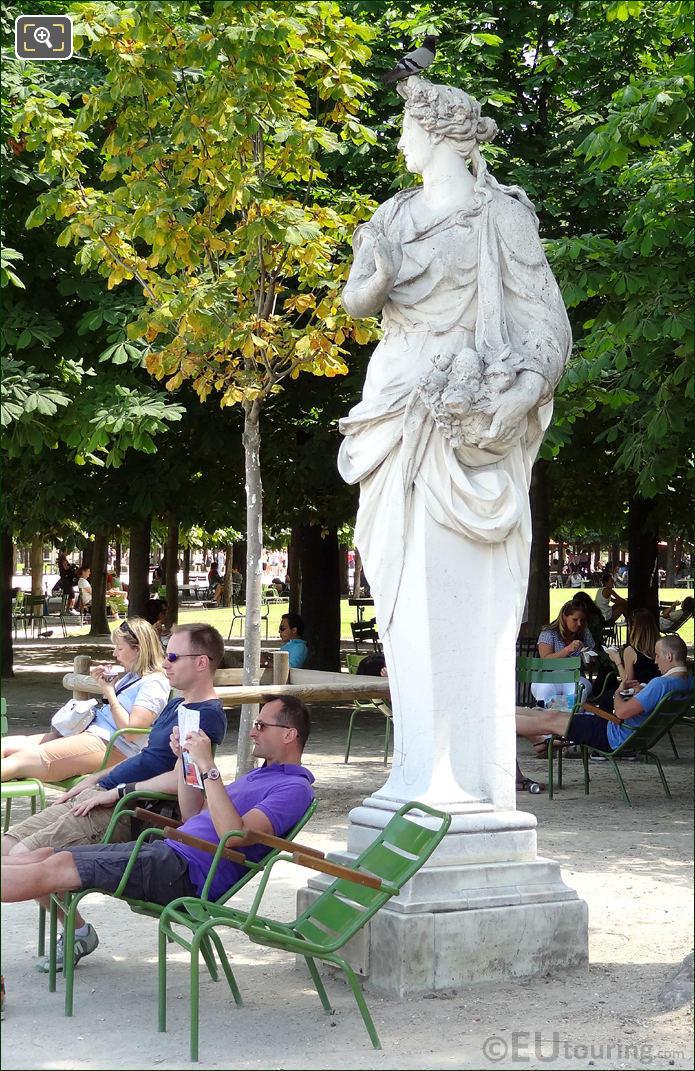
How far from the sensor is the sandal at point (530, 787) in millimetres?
11227

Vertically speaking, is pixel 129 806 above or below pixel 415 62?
below

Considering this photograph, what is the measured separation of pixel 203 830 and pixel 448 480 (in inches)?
70.6

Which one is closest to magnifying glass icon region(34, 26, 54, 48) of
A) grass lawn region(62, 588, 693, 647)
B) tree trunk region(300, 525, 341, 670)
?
tree trunk region(300, 525, 341, 670)

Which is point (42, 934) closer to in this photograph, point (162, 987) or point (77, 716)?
point (162, 987)

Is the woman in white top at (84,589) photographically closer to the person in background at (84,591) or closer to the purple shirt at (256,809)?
the person in background at (84,591)

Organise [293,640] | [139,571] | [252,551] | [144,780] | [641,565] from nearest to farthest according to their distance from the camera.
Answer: [144,780] → [252,551] → [293,640] → [139,571] → [641,565]

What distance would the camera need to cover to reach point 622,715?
1074 centimetres

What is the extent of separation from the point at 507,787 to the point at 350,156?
30.2 feet

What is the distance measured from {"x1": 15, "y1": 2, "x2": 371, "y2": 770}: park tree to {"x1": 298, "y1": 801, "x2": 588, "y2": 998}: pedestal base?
465 cm

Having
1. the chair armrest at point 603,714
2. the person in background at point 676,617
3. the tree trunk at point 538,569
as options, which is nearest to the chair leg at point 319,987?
the chair armrest at point 603,714

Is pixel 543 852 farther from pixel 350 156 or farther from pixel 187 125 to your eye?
pixel 350 156

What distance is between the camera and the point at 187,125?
945cm

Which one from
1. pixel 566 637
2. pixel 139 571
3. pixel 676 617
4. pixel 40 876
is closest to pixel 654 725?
pixel 566 637

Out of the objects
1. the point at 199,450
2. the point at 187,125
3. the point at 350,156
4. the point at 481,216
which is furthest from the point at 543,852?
the point at 199,450
